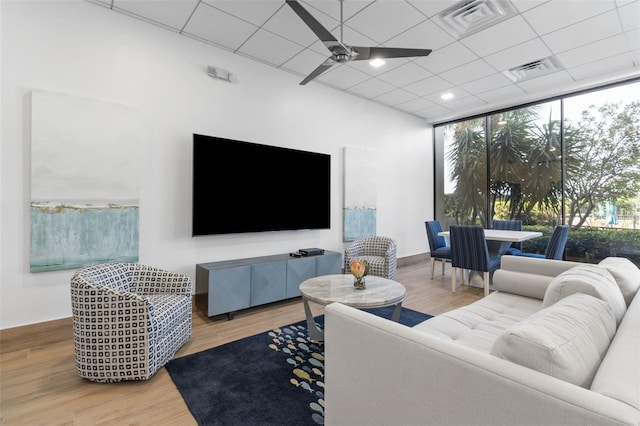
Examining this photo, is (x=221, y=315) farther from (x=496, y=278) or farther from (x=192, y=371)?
(x=496, y=278)

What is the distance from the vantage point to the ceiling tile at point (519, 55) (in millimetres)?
3709

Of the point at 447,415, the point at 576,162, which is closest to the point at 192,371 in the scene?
the point at 447,415

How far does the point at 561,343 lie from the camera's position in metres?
0.93

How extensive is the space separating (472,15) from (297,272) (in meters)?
3.47

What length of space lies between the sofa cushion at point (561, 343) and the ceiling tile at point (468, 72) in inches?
157

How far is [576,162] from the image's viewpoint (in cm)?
491

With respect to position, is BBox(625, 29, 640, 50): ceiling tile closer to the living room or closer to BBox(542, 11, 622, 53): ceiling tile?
BBox(542, 11, 622, 53): ceiling tile

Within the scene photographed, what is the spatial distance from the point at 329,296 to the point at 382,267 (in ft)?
5.91

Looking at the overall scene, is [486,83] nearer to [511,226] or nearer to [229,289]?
[511,226]

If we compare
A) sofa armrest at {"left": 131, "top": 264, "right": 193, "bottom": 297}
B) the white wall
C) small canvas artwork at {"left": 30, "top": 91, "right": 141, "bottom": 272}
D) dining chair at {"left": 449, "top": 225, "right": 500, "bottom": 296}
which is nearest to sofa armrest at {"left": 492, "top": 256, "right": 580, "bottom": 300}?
dining chair at {"left": 449, "top": 225, "right": 500, "bottom": 296}

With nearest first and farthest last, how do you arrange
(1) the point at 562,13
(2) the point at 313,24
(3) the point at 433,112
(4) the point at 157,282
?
1. (2) the point at 313,24
2. (4) the point at 157,282
3. (1) the point at 562,13
4. (3) the point at 433,112

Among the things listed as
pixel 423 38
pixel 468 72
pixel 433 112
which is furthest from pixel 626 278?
pixel 433 112

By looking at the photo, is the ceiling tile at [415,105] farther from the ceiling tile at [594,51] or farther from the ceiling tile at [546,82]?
the ceiling tile at [594,51]

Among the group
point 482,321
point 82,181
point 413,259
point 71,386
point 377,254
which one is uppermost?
point 82,181
